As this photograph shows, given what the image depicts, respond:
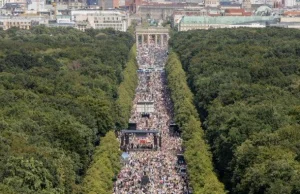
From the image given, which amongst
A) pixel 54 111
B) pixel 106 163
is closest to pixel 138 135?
pixel 54 111

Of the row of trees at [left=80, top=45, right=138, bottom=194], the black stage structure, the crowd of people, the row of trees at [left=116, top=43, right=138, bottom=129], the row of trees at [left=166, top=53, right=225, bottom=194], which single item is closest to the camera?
the row of trees at [left=80, top=45, right=138, bottom=194]

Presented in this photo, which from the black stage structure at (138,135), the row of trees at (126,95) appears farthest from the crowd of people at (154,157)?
the row of trees at (126,95)

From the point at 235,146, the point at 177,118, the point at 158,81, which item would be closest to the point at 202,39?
the point at 158,81

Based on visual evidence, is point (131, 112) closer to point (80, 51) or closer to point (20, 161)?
point (80, 51)

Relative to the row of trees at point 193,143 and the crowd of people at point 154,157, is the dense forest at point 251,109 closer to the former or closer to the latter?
the row of trees at point 193,143

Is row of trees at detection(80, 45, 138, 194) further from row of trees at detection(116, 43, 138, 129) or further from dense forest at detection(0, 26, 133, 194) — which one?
dense forest at detection(0, 26, 133, 194)

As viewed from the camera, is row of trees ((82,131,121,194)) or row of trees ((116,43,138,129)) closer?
row of trees ((82,131,121,194))

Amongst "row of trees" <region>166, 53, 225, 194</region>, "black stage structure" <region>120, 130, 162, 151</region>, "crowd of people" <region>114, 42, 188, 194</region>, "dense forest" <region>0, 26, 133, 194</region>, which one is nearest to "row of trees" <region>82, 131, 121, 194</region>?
"dense forest" <region>0, 26, 133, 194</region>
